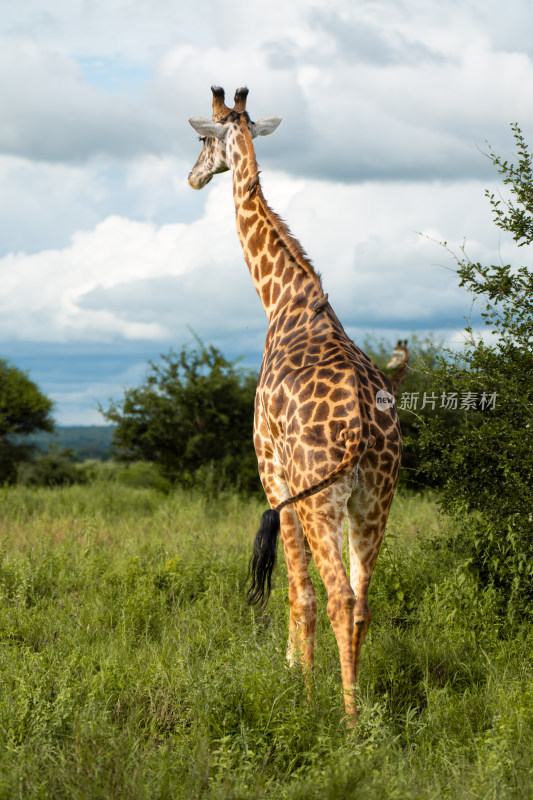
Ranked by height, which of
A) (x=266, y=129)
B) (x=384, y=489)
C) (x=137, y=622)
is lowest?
(x=137, y=622)

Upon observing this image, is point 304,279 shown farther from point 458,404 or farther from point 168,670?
point 168,670

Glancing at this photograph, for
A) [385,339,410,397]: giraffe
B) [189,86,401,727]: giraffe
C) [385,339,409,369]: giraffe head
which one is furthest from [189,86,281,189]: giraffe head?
[385,339,409,369]: giraffe head

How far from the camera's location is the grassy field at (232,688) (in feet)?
10.9

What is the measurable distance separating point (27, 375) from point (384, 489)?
1653cm

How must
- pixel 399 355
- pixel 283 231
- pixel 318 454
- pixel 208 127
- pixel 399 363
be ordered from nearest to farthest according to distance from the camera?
pixel 318 454
pixel 283 231
pixel 208 127
pixel 399 363
pixel 399 355

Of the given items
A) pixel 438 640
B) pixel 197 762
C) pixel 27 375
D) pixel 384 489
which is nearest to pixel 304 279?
pixel 384 489

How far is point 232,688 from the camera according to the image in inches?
156

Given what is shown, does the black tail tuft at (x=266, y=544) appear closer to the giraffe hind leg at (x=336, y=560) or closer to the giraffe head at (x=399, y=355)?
the giraffe hind leg at (x=336, y=560)

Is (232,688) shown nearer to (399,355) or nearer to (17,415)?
(399,355)

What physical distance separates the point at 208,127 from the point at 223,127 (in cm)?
13

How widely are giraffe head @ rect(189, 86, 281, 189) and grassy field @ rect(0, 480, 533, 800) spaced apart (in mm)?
3636

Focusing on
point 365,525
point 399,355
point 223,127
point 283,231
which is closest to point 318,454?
point 365,525

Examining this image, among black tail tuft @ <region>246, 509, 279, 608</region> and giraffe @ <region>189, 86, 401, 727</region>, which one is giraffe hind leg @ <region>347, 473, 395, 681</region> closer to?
giraffe @ <region>189, 86, 401, 727</region>

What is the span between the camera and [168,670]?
438 cm
